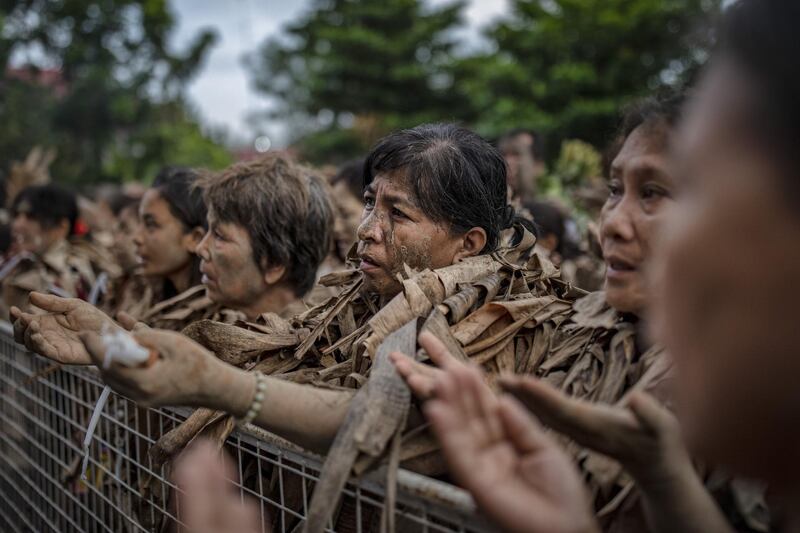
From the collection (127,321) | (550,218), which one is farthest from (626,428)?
(550,218)

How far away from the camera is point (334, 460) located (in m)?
1.59

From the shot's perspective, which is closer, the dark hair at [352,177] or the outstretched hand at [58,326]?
the outstretched hand at [58,326]

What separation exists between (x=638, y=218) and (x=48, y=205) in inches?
190

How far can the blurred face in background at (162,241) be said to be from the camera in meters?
3.97

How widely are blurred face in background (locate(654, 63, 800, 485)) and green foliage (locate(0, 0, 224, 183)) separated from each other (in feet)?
73.1

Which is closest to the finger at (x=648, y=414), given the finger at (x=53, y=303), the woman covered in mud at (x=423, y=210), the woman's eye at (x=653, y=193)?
the woman's eye at (x=653, y=193)

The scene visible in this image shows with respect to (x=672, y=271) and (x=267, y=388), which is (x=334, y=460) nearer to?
(x=267, y=388)

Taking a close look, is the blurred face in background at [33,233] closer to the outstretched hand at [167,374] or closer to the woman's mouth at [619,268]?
the outstretched hand at [167,374]

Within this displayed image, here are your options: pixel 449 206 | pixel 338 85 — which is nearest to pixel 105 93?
pixel 338 85

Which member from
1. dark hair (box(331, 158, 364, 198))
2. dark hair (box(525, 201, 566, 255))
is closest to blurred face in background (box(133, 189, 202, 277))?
dark hair (box(331, 158, 364, 198))

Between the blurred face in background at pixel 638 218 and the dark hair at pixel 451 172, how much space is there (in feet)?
2.47

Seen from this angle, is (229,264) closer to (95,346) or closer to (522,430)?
(95,346)

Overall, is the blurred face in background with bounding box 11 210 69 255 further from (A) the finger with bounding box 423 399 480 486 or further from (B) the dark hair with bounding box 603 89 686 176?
(A) the finger with bounding box 423 399 480 486

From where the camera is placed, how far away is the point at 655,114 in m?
1.84
